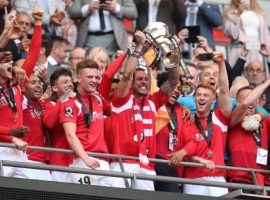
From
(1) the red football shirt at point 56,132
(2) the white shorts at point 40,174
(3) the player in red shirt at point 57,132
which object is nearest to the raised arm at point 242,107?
(3) the player in red shirt at point 57,132

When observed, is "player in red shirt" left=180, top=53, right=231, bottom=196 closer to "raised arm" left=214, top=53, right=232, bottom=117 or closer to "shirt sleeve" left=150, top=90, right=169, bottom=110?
"raised arm" left=214, top=53, right=232, bottom=117

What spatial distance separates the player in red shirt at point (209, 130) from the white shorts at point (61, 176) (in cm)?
144

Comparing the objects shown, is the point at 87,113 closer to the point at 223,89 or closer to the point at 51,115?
the point at 51,115

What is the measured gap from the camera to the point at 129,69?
16391mm

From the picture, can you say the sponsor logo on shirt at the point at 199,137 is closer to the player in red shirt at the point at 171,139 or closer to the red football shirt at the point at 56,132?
the player in red shirt at the point at 171,139

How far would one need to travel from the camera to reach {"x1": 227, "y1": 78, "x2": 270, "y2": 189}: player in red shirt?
1736 cm

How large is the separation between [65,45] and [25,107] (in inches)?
111

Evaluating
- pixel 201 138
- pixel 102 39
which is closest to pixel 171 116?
pixel 201 138

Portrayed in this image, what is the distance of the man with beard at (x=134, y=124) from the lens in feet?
54.3

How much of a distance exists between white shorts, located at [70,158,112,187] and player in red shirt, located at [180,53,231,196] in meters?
1.08

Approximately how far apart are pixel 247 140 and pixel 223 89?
0.69 meters

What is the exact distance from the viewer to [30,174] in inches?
645

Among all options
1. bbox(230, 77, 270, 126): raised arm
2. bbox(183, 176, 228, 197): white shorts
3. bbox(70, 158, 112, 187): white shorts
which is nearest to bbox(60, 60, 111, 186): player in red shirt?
bbox(70, 158, 112, 187): white shorts

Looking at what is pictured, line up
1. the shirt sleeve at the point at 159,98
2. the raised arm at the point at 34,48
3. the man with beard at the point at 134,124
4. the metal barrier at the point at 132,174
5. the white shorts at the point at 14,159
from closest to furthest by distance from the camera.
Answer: the metal barrier at the point at 132,174
the white shorts at the point at 14,159
the man with beard at the point at 134,124
the raised arm at the point at 34,48
the shirt sleeve at the point at 159,98
